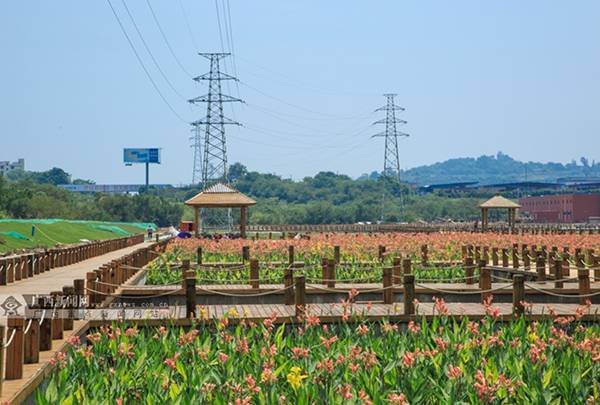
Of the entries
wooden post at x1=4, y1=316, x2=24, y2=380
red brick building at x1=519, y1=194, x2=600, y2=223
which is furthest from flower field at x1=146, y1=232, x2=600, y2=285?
red brick building at x1=519, y1=194, x2=600, y2=223

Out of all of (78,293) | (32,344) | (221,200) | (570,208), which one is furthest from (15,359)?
(570,208)

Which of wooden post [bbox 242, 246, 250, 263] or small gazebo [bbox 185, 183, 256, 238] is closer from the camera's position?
wooden post [bbox 242, 246, 250, 263]

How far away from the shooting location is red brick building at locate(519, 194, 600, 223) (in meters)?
157

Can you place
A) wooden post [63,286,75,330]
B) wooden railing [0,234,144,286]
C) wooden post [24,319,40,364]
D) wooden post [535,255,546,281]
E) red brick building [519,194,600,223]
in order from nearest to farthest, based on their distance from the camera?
wooden post [24,319,40,364] < wooden post [63,286,75,330] < wooden post [535,255,546,281] < wooden railing [0,234,144,286] < red brick building [519,194,600,223]

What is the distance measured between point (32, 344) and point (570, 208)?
154081 mm

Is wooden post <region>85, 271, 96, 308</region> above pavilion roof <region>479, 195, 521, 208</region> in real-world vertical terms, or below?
below

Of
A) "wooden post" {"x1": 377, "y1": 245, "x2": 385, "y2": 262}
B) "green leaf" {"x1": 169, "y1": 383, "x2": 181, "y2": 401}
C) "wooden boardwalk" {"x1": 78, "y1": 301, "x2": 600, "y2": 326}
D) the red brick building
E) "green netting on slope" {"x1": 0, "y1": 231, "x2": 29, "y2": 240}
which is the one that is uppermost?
the red brick building

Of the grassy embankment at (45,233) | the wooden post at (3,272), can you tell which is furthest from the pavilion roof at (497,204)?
the wooden post at (3,272)

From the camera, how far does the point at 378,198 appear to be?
194 metres

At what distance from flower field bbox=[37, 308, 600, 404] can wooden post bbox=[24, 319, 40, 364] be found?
503mm

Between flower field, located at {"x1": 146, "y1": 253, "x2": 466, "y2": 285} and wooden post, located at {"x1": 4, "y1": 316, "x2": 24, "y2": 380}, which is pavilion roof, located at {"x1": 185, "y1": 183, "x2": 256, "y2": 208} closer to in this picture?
flower field, located at {"x1": 146, "y1": 253, "x2": 466, "y2": 285}

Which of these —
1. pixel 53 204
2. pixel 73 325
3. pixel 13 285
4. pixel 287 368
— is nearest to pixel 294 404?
pixel 287 368

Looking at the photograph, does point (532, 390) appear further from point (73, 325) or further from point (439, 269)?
point (439, 269)

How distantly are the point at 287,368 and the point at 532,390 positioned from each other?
2.97 m
